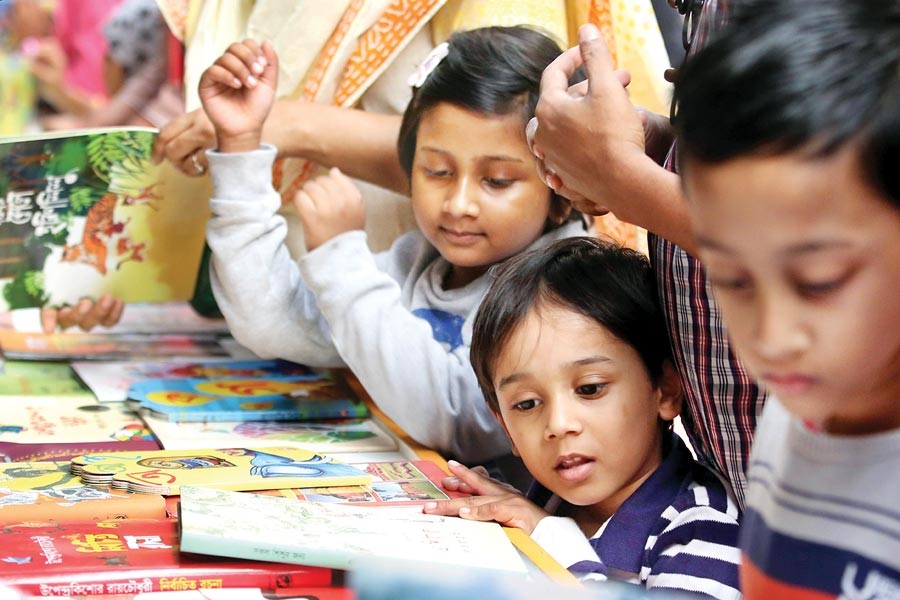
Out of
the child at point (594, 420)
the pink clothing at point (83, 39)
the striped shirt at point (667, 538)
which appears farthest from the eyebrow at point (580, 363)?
the pink clothing at point (83, 39)

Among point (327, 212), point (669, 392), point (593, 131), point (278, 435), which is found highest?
point (593, 131)

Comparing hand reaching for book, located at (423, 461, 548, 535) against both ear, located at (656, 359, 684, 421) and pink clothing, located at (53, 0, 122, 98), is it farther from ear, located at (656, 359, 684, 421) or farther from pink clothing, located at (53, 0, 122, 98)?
pink clothing, located at (53, 0, 122, 98)

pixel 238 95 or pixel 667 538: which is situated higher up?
pixel 238 95

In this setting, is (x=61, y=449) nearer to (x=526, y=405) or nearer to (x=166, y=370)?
(x=166, y=370)

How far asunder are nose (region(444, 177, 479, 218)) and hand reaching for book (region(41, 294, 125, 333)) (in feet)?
1.80

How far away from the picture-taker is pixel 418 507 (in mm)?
908

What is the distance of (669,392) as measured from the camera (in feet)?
3.11

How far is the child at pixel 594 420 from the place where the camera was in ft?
2.85

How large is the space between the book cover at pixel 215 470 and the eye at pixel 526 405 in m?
0.15

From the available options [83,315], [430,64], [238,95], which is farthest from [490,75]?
[83,315]

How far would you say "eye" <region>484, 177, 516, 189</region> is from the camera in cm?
116

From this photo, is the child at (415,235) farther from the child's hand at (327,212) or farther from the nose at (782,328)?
the nose at (782,328)

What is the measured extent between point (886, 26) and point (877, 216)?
0.07m

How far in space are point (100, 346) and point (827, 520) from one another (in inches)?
45.2
